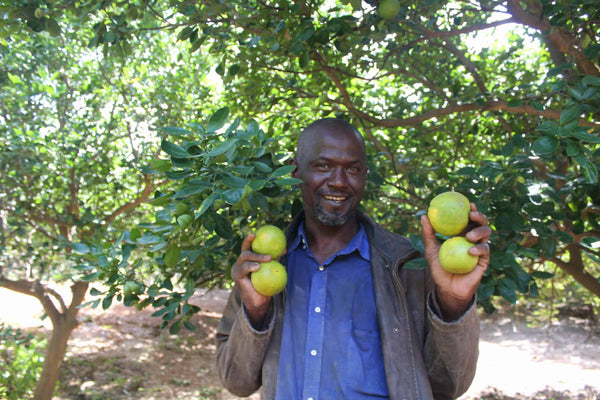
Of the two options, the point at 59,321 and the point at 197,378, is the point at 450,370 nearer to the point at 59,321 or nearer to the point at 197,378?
the point at 59,321

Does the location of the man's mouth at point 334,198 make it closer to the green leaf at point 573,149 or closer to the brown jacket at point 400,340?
the brown jacket at point 400,340

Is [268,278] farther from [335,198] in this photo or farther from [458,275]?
[458,275]

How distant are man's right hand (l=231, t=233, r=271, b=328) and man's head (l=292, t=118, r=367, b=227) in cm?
40

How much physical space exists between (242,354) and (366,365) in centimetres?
48

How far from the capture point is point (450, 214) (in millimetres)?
1652

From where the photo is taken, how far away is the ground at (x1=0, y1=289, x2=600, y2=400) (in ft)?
20.5

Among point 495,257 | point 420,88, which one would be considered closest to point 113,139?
point 420,88

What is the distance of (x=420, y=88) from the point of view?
13.9 ft

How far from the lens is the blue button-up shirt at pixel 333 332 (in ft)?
5.75

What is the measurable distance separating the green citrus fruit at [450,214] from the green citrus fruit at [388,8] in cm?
120

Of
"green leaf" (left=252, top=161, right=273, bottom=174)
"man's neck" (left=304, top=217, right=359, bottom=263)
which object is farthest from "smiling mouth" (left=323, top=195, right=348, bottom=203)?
"green leaf" (left=252, top=161, right=273, bottom=174)

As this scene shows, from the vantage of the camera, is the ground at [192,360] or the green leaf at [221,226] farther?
the ground at [192,360]

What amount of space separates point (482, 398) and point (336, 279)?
197 inches

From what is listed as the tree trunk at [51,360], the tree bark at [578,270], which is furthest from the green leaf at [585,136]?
the tree trunk at [51,360]
